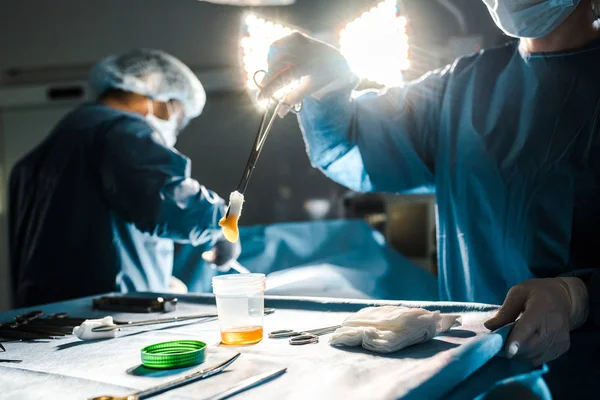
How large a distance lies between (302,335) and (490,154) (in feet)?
2.70

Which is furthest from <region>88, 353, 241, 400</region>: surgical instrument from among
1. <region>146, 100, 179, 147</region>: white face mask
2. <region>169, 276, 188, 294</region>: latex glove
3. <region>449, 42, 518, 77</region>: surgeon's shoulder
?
<region>146, 100, 179, 147</region>: white face mask

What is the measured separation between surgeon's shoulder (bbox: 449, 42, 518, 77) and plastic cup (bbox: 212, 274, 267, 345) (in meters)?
0.99

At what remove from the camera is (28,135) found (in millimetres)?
4258

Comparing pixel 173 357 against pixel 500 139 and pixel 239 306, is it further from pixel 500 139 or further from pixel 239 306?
pixel 500 139

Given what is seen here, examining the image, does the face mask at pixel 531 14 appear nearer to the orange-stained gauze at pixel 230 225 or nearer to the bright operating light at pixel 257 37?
the orange-stained gauze at pixel 230 225

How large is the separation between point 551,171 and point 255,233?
1.80 meters

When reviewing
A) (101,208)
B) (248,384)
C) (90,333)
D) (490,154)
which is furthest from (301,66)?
(101,208)

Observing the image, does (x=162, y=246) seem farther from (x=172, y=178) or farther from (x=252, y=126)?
(x=252, y=126)

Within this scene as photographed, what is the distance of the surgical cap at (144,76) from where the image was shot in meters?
2.47

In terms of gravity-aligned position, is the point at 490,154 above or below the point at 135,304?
above

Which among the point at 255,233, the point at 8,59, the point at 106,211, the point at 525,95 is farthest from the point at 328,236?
the point at 8,59

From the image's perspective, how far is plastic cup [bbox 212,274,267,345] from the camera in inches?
40.1

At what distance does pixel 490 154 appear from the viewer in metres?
1.52

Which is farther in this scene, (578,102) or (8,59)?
(8,59)
